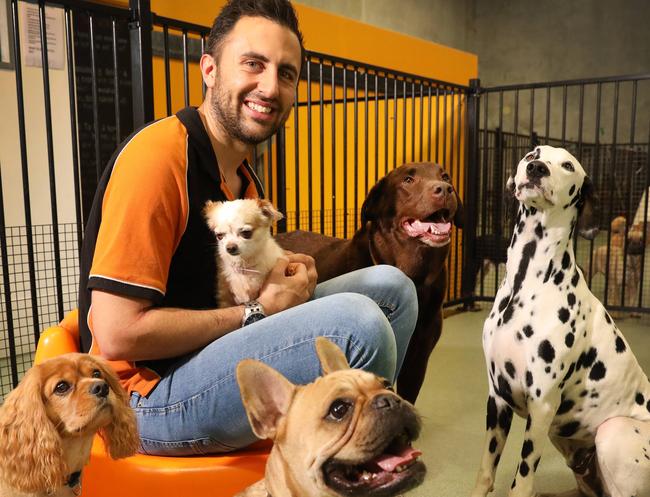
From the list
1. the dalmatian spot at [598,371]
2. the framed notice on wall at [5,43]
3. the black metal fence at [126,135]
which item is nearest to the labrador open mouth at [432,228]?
the black metal fence at [126,135]

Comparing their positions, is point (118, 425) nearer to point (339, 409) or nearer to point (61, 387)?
point (61, 387)

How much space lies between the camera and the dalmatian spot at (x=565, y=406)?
168 centimetres

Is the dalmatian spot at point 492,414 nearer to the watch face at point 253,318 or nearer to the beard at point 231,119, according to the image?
the watch face at point 253,318

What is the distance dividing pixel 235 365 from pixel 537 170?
101 centimetres

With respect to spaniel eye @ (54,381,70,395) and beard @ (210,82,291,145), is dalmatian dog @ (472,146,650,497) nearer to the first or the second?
beard @ (210,82,291,145)

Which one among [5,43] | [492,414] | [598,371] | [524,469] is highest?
[5,43]

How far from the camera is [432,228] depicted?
2387 millimetres

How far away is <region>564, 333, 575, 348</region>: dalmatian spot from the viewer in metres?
1.61

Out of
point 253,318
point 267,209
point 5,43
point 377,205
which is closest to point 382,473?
point 253,318

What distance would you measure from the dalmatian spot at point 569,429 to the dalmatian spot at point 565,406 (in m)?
0.04

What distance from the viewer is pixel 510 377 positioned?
1.70m

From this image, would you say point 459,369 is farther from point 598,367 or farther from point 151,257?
point 151,257

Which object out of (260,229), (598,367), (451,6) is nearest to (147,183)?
(260,229)

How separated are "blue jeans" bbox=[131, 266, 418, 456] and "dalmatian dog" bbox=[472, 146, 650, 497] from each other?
0.47 metres
